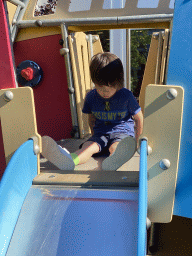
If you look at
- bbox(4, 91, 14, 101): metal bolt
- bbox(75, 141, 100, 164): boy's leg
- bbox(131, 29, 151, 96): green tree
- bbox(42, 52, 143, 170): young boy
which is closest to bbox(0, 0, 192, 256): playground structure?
bbox(4, 91, 14, 101): metal bolt

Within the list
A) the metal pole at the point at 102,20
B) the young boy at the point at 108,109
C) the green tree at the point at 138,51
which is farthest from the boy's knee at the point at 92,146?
the green tree at the point at 138,51

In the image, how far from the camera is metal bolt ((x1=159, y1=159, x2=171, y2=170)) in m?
1.19

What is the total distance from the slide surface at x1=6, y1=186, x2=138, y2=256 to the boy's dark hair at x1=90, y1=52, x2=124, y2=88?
2.70 feet

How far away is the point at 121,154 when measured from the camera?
143 cm

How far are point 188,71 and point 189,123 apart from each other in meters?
0.20

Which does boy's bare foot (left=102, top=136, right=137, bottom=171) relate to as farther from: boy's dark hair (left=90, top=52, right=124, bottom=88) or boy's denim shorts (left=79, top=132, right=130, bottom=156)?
boy's dark hair (left=90, top=52, right=124, bottom=88)

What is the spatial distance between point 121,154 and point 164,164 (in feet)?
0.95

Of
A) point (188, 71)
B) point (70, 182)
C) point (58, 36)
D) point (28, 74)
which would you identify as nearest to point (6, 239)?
point (70, 182)

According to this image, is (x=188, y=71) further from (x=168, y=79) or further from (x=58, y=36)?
(x=58, y=36)

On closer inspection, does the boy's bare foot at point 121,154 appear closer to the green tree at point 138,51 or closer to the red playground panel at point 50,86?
the red playground panel at point 50,86

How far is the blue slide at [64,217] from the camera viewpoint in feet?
3.50

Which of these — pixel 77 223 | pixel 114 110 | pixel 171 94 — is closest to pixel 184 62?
pixel 171 94

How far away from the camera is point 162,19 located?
2273 millimetres

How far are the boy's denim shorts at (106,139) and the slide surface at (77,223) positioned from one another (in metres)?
0.66
